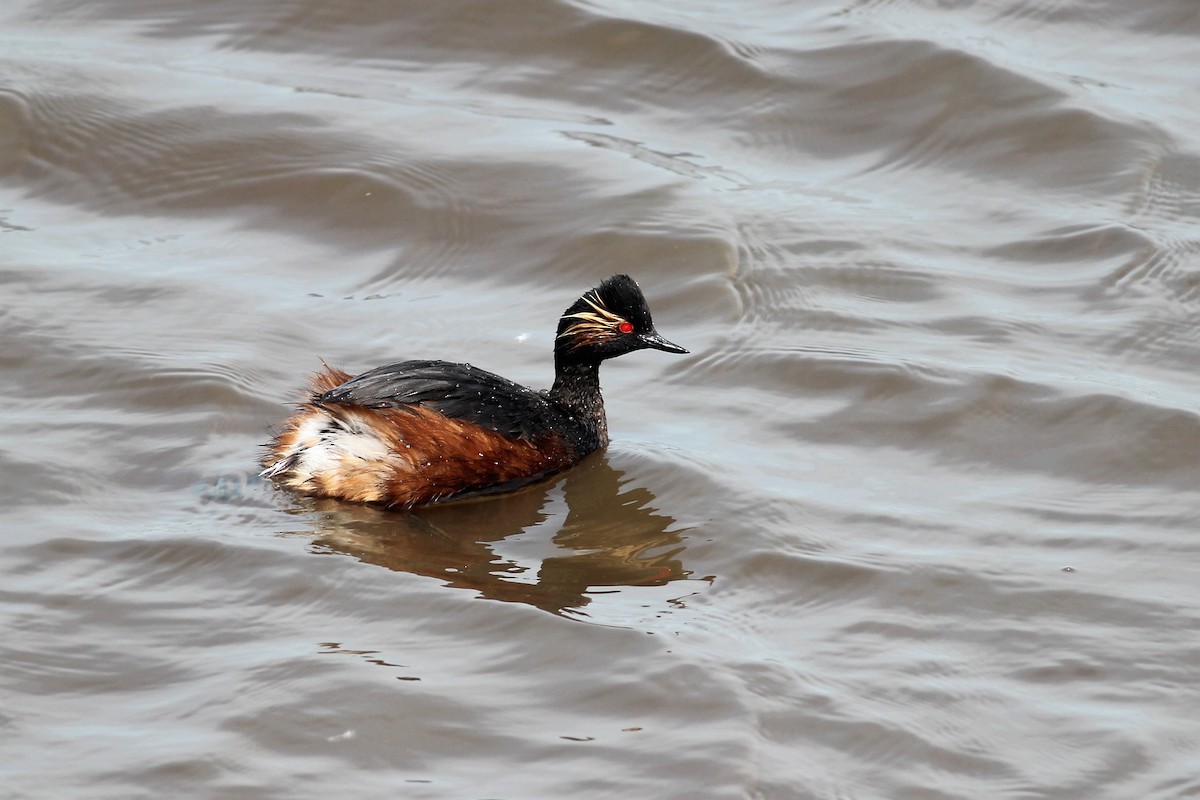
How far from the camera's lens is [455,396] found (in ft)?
20.9

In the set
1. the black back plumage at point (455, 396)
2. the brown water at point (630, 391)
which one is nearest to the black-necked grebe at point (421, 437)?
the black back plumage at point (455, 396)

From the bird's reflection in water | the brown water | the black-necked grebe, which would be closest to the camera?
the brown water

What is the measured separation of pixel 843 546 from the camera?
5906 mm

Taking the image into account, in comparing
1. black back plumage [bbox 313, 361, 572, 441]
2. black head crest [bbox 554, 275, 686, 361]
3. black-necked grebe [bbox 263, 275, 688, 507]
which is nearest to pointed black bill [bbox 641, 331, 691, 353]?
black head crest [bbox 554, 275, 686, 361]

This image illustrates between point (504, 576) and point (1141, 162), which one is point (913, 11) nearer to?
point (1141, 162)

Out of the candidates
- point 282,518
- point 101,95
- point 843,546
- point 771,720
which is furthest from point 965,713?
point 101,95

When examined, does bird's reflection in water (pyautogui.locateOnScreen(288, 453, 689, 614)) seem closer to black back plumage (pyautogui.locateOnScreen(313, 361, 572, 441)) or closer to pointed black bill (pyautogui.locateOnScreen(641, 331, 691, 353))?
black back plumage (pyautogui.locateOnScreen(313, 361, 572, 441))

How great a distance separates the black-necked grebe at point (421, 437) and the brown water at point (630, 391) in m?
0.12

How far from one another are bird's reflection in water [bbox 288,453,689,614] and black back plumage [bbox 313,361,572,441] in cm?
26

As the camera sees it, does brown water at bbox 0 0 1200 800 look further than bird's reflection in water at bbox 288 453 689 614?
No

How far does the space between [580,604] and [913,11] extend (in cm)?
589

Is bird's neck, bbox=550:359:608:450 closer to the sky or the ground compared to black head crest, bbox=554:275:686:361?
closer to the ground

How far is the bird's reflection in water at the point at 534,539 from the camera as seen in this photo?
5.73 metres

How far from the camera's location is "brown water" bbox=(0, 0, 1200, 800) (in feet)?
15.9
